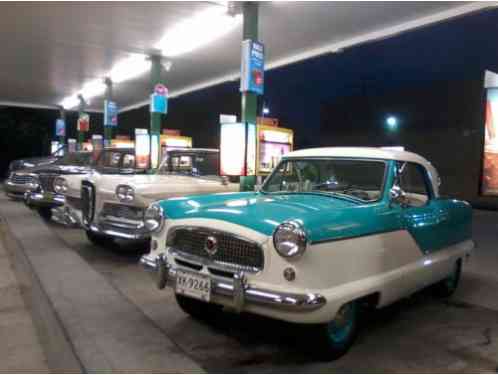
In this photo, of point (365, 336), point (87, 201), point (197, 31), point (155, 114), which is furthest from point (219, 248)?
point (155, 114)

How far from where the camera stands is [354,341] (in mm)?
3443

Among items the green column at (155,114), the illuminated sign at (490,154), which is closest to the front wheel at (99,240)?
the green column at (155,114)

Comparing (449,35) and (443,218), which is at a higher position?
(449,35)

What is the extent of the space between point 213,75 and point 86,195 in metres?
12.5

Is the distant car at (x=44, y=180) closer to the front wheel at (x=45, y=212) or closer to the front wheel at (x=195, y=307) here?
the front wheel at (x=45, y=212)

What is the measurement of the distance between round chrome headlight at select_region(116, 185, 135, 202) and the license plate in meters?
2.44

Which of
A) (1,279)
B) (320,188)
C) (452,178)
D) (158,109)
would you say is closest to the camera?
(320,188)

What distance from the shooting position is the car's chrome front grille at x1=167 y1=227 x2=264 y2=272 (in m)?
3.05

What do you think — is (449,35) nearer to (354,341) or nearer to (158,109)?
(158,109)

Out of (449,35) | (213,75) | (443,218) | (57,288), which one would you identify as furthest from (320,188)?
(449,35)

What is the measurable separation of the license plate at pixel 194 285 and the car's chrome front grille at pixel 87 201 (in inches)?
121

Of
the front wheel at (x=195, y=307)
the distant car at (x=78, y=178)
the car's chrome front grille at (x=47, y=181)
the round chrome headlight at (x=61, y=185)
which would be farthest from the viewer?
the car's chrome front grille at (x=47, y=181)

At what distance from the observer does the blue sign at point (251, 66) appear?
357 inches

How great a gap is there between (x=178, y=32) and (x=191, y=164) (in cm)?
555
